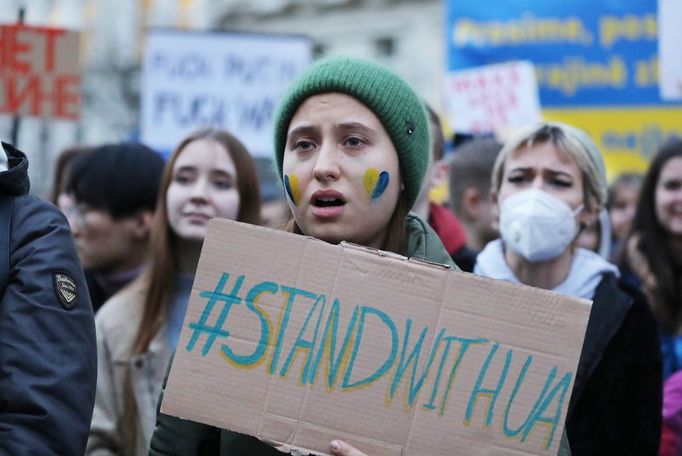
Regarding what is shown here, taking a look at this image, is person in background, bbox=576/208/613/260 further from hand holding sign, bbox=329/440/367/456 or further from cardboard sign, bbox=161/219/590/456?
hand holding sign, bbox=329/440/367/456

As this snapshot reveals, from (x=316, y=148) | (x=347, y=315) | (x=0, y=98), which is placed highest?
(x=0, y=98)

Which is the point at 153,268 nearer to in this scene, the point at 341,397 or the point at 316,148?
the point at 316,148

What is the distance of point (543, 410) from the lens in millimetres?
2182

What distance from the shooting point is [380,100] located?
8.26ft

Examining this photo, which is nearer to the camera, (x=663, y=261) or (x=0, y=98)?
(x=663, y=261)

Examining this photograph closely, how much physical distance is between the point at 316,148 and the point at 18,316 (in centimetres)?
74

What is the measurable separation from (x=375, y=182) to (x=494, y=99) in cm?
490

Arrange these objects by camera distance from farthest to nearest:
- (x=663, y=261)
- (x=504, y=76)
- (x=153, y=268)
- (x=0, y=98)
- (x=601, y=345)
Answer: (x=504, y=76)
(x=0, y=98)
(x=663, y=261)
(x=153, y=268)
(x=601, y=345)

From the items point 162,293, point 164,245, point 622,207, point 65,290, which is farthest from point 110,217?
point 622,207

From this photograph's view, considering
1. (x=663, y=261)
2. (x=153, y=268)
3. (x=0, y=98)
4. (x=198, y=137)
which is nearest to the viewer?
(x=153, y=268)

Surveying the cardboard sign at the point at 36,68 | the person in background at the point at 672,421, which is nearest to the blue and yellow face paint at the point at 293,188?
the person in background at the point at 672,421

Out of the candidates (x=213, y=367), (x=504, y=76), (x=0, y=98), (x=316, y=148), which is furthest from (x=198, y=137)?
(x=504, y=76)

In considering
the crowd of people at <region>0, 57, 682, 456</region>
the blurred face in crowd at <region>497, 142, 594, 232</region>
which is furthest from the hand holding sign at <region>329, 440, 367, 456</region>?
the blurred face in crowd at <region>497, 142, 594, 232</region>

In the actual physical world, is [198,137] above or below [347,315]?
above
